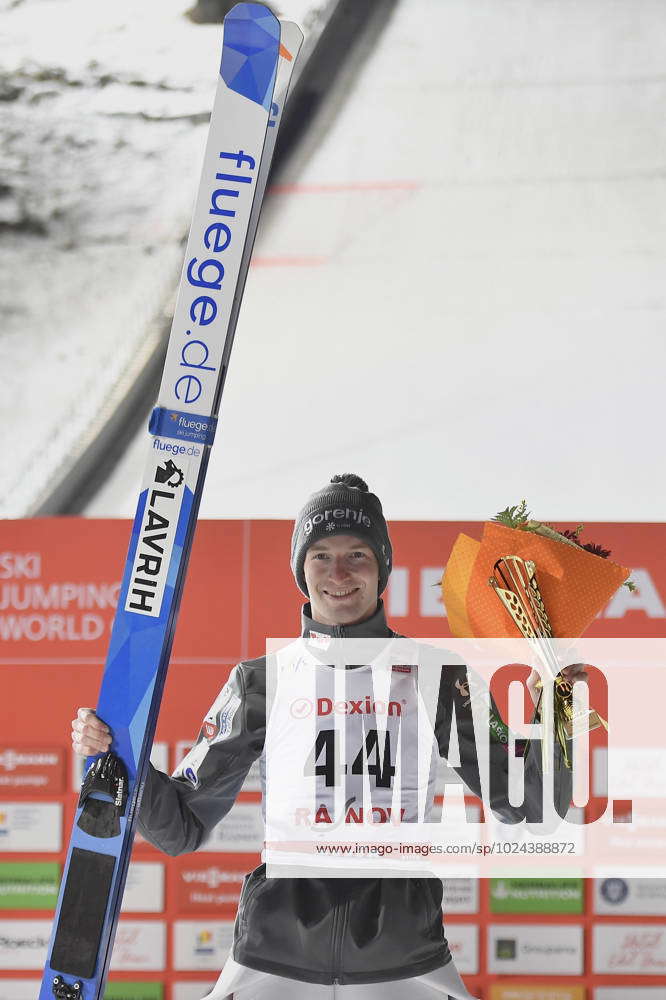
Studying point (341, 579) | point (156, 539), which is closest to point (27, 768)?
point (156, 539)

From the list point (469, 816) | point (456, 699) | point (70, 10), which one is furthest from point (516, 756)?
point (70, 10)

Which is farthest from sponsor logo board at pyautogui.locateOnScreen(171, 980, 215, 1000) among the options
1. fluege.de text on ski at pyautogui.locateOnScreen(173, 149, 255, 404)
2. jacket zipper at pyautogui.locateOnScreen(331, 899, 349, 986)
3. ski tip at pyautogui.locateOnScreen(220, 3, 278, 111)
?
ski tip at pyautogui.locateOnScreen(220, 3, 278, 111)

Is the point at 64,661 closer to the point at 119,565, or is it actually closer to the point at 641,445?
the point at 119,565

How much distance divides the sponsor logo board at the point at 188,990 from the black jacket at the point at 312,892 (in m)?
0.87

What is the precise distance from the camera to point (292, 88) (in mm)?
3197

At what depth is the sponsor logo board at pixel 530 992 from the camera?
2869 mm

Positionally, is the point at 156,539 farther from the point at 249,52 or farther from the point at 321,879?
the point at 249,52

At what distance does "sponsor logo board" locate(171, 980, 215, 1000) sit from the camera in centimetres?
→ 288

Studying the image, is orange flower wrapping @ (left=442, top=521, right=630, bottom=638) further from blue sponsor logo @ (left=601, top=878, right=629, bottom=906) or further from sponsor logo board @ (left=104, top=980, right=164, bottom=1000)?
sponsor logo board @ (left=104, top=980, right=164, bottom=1000)

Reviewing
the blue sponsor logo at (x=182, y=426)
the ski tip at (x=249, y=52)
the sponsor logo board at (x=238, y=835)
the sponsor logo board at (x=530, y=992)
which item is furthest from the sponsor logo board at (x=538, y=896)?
the ski tip at (x=249, y=52)

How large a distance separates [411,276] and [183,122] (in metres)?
0.88

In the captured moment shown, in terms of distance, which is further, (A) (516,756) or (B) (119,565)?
(B) (119,565)

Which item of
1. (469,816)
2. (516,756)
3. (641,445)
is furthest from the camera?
(641,445)

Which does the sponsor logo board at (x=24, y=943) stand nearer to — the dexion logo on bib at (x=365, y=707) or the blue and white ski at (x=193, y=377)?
the blue and white ski at (x=193, y=377)
